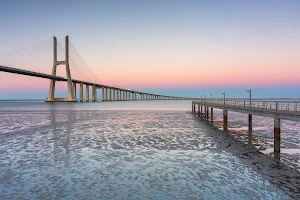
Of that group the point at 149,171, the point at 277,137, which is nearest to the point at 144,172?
the point at 149,171

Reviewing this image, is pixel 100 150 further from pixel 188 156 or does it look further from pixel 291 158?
pixel 291 158

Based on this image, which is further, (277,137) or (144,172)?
(277,137)

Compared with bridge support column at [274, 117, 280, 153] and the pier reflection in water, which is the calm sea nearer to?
the pier reflection in water

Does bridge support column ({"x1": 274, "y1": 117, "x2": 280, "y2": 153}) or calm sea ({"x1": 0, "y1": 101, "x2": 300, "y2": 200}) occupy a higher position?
bridge support column ({"x1": 274, "y1": 117, "x2": 280, "y2": 153})

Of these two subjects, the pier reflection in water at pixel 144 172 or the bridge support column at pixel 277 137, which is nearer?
the pier reflection in water at pixel 144 172

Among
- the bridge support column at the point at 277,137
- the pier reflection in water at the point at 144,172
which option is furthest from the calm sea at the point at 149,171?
the bridge support column at the point at 277,137

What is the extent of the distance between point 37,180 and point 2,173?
7.15ft

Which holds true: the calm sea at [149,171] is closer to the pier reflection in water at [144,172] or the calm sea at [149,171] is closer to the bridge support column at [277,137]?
the pier reflection in water at [144,172]

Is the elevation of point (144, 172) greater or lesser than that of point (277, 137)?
lesser

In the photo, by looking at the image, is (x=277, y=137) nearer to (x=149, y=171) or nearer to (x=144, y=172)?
(x=149, y=171)

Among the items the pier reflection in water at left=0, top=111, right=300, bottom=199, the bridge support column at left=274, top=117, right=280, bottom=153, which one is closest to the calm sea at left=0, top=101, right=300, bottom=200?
the pier reflection in water at left=0, top=111, right=300, bottom=199

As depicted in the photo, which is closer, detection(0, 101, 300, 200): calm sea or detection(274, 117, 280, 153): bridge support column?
detection(0, 101, 300, 200): calm sea

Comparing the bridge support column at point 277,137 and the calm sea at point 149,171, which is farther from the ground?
the bridge support column at point 277,137

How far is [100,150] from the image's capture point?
698 inches
